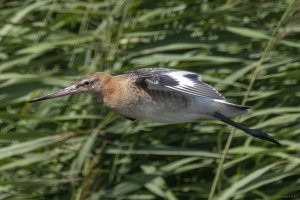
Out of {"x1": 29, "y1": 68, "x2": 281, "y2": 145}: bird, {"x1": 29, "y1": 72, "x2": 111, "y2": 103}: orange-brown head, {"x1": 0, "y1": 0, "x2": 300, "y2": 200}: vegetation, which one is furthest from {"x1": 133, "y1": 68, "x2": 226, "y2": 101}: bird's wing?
{"x1": 0, "y1": 0, "x2": 300, "y2": 200}: vegetation

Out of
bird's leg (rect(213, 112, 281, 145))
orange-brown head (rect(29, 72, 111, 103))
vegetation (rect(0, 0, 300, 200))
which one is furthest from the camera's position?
vegetation (rect(0, 0, 300, 200))

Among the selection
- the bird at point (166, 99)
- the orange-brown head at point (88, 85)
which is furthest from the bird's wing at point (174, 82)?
the orange-brown head at point (88, 85)

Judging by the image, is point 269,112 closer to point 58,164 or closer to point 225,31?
point 225,31

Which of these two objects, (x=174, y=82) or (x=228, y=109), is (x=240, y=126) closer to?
(x=228, y=109)

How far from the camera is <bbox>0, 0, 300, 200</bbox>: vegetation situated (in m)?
4.02

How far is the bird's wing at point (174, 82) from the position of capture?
3400mm

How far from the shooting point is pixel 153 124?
4.12m

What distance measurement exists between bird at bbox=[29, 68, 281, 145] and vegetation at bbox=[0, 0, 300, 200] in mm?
381

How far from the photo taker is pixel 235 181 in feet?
13.0

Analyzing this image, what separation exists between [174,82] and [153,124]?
2.21 feet

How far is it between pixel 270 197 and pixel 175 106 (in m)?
0.65

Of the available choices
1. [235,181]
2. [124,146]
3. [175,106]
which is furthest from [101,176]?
[175,106]

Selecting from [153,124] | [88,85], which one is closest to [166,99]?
[88,85]

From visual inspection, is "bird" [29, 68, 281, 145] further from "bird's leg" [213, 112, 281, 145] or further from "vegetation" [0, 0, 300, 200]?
"vegetation" [0, 0, 300, 200]
